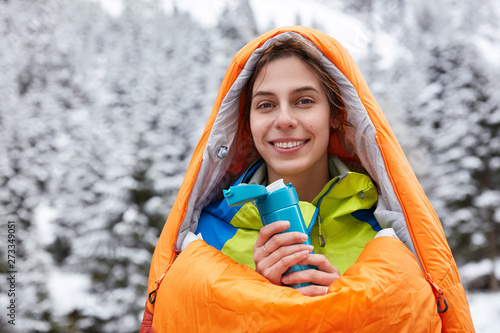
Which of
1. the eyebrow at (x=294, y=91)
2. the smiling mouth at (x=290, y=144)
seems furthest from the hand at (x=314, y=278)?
the eyebrow at (x=294, y=91)

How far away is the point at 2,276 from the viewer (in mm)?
10383

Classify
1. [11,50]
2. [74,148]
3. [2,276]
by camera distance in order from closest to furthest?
[2,276] < [74,148] < [11,50]

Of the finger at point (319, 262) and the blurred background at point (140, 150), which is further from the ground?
the blurred background at point (140, 150)

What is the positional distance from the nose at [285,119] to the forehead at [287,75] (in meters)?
0.12

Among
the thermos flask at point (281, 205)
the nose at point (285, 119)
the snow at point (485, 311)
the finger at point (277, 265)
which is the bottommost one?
the snow at point (485, 311)

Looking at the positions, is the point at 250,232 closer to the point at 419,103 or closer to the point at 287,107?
the point at 287,107

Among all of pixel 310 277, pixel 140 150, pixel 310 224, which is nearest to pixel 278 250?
pixel 310 277

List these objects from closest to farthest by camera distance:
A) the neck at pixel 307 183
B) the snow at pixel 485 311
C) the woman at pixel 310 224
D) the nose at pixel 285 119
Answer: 1. the woman at pixel 310 224
2. the nose at pixel 285 119
3. the neck at pixel 307 183
4. the snow at pixel 485 311

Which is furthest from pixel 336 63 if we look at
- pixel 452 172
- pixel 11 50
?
pixel 11 50

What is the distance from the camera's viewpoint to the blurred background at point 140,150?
485 inches

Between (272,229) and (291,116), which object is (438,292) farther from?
(291,116)

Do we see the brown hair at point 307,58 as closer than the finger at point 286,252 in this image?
No

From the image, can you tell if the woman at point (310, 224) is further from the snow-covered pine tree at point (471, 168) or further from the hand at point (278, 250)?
the snow-covered pine tree at point (471, 168)

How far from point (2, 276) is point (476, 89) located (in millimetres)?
20419
